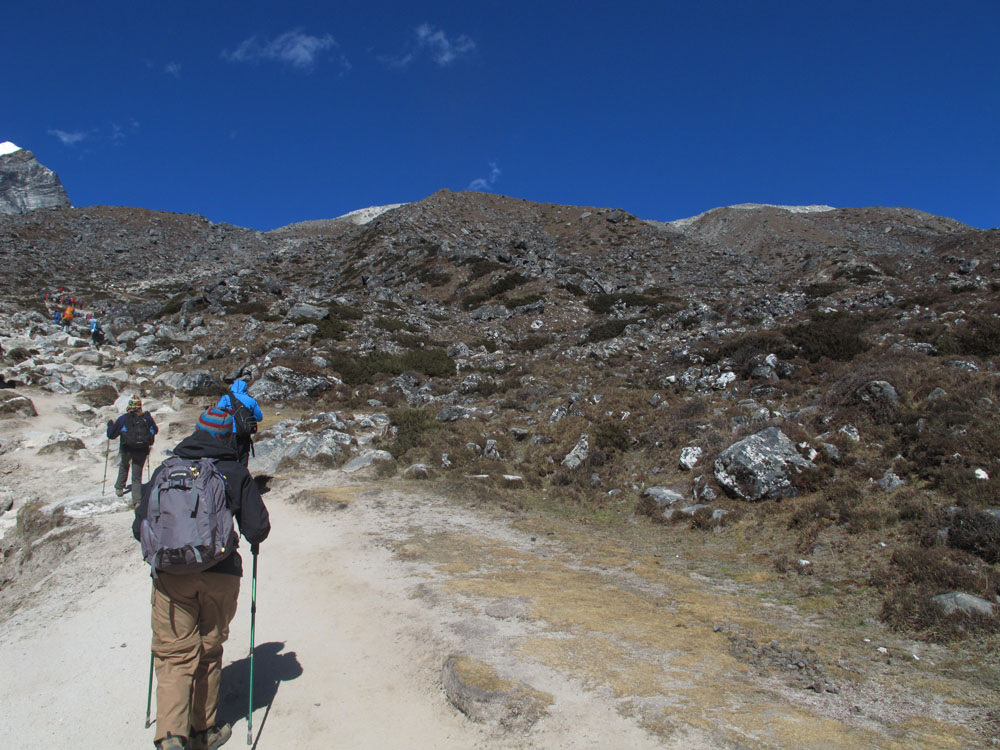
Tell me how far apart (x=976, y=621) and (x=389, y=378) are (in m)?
20.3

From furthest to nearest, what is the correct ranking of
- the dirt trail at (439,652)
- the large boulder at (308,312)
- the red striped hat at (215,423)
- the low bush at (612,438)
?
the large boulder at (308,312) < the low bush at (612,438) < the red striped hat at (215,423) < the dirt trail at (439,652)

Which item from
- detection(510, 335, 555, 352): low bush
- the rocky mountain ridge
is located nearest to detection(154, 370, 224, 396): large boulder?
the rocky mountain ridge

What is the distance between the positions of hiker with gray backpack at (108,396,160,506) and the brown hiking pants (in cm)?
787

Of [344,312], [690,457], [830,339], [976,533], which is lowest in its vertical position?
[976,533]

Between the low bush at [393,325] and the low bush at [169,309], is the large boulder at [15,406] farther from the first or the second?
the low bush at [169,309]

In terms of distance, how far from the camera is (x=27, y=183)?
116812 mm

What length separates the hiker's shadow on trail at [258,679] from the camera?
433cm

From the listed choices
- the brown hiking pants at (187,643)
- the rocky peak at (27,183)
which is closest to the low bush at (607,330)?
the brown hiking pants at (187,643)

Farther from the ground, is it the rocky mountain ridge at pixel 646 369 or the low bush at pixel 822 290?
the low bush at pixel 822 290

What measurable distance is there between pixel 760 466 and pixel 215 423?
30.0 ft

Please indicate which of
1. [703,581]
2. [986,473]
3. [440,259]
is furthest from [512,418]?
[440,259]

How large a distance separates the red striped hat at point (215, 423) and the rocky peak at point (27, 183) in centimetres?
14977

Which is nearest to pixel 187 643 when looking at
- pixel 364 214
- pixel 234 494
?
pixel 234 494

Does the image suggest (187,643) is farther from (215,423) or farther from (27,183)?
(27,183)
